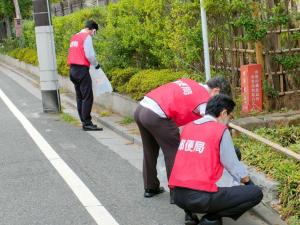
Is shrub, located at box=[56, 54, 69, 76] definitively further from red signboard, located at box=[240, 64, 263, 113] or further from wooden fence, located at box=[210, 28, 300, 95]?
red signboard, located at box=[240, 64, 263, 113]

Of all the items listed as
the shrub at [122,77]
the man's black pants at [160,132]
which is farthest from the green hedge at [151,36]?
the man's black pants at [160,132]

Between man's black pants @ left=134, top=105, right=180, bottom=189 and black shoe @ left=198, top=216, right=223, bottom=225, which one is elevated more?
man's black pants @ left=134, top=105, right=180, bottom=189

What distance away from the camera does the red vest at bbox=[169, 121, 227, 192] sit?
4.47m

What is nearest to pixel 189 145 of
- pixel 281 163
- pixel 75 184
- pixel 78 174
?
pixel 281 163

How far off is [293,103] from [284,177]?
339 centimetres

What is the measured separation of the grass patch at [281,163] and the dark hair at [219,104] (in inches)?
42.3

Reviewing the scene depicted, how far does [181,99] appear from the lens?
5.13m

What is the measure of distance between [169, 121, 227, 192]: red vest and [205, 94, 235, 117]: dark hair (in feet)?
0.32

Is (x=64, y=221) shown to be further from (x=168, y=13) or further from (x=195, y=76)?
(x=168, y=13)

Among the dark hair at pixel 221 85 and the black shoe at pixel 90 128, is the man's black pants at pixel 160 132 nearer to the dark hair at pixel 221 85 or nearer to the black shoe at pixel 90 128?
the dark hair at pixel 221 85

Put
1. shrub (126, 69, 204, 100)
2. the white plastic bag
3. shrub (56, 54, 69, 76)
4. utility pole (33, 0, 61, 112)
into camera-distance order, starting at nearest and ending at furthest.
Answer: the white plastic bag < shrub (126, 69, 204, 100) < utility pole (33, 0, 61, 112) < shrub (56, 54, 69, 76)

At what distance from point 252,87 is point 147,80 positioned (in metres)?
2.54

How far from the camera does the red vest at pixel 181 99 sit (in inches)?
201

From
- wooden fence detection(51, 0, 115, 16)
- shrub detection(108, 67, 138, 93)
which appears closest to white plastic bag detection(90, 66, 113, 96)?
shrub detection(108, 67, 138, 93)
